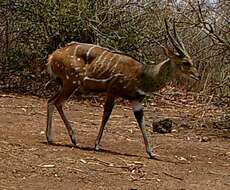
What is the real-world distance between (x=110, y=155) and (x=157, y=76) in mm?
1344

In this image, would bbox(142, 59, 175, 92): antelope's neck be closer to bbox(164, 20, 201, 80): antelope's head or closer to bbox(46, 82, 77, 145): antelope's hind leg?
bbox(164, 20, 201, 80): antelope's head

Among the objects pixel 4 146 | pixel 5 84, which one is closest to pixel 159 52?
pixel 5 84

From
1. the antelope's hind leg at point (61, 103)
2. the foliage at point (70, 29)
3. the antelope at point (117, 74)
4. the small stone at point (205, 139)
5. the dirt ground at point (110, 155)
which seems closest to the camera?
the dirt ground at point (110, 155)

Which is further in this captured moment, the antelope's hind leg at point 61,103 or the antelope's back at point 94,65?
the antelope's hind leg at point 61,103

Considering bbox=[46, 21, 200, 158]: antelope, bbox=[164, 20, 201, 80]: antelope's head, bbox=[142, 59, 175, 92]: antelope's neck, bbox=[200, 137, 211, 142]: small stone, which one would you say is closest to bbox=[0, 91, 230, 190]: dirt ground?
bbox=[200, 137, 211, 142]: small stone

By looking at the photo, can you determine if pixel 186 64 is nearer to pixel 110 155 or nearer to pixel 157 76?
pixel 157 76

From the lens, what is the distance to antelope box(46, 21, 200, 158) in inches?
364

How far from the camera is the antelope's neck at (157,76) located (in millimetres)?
9266

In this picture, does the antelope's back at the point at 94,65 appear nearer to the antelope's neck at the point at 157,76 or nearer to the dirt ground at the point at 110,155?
the antelope's neck at the point at 157,76

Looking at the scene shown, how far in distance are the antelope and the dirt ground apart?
0.48m

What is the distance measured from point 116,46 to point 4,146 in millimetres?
7271

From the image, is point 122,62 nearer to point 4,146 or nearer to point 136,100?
point 136,100

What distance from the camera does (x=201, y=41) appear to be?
13781mm

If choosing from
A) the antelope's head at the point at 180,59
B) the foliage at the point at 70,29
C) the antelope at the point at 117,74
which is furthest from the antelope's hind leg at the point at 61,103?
the foliage at the point at 70,29
